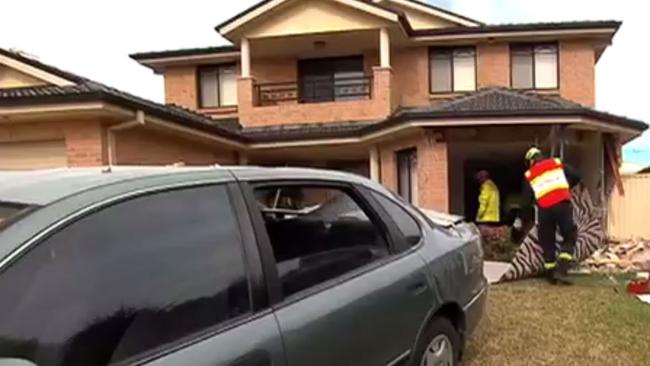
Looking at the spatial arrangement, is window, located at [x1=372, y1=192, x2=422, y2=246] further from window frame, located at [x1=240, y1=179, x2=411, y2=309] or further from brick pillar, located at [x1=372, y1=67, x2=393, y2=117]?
brick pillar, located at [x1=372, y1=67, x2=393, y2=117]

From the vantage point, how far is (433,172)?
1479cm

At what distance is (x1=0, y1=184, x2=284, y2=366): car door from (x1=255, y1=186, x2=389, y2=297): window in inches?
12.3

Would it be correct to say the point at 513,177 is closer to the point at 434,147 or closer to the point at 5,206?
the point at 434,147

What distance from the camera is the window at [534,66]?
1930cm

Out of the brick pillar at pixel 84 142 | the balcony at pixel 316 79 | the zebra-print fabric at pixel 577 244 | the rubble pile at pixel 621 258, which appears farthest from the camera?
the balcony at pixel 316 79

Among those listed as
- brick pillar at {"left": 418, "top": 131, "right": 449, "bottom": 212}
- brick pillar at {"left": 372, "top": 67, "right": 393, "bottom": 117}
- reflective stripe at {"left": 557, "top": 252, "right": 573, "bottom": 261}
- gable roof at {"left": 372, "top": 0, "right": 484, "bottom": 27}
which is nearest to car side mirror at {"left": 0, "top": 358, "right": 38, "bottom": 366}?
reflective stripe at {"left": 557, "top": 252, "right": 573, "bottom": 261}

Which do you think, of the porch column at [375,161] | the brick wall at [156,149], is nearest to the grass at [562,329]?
the brick wall at [156,149]

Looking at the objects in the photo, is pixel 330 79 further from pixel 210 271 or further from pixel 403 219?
pixel 210 271

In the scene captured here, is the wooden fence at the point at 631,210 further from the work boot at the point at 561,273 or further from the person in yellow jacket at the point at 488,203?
the work boot at the point at 561,273

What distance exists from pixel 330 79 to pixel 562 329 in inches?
577

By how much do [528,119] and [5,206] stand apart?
1257 centimetres

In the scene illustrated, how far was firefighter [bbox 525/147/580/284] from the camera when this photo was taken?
9102 millimetres

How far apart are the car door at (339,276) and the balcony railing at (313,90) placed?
16106mm

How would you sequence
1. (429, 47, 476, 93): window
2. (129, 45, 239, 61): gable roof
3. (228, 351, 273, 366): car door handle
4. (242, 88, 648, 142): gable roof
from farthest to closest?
(129, 45, 239, 61): gable roof, (429, 47, 476, 93): window, (242, 88, 648, 142): gable roof, (228, 351, 273, 366): car door handle
